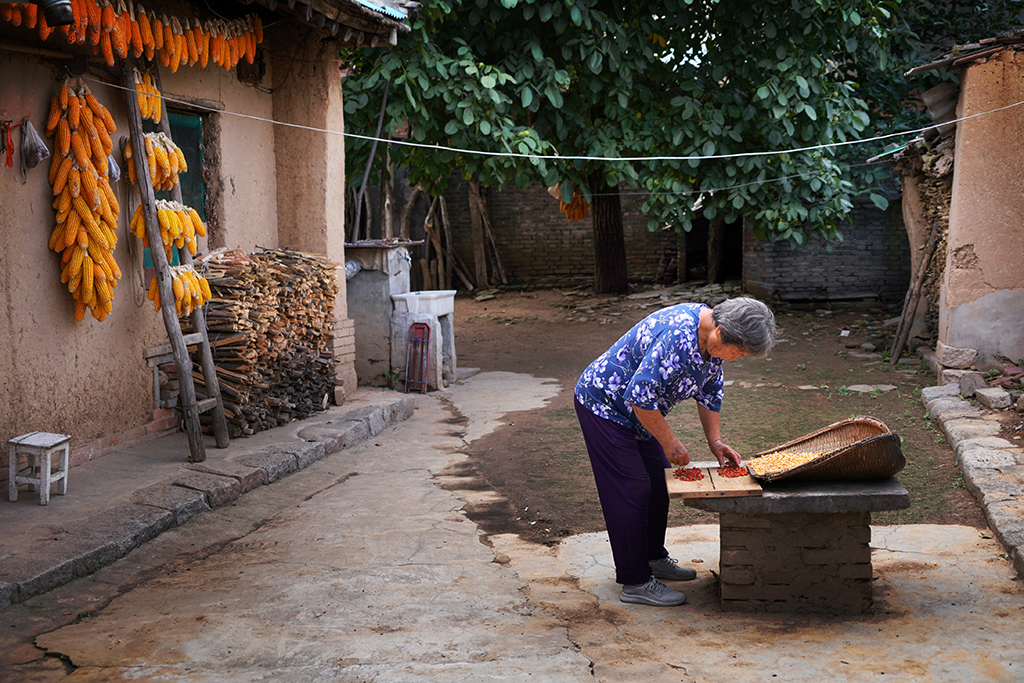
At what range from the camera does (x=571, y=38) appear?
979 cm

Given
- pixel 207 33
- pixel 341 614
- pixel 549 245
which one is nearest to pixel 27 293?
pixel 207 33

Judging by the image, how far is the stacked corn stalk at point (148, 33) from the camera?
5180mm

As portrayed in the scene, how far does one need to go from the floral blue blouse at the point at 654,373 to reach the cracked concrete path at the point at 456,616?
87 cm

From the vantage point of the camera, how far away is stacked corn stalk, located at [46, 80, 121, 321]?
18.2 feet

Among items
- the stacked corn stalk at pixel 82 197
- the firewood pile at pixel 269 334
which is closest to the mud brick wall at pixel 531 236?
the firewood pile at pixel 269 334

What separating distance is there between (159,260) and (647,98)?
21.6 feet

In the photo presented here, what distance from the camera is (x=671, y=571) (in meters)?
3.99

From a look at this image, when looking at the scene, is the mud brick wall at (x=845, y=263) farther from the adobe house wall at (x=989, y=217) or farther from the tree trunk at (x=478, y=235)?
the tree trunk at (x=478, y=235)

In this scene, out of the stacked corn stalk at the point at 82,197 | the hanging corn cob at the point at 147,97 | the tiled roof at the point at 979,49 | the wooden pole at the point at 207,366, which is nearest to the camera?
the stacked corn stalk at the point at 82,197

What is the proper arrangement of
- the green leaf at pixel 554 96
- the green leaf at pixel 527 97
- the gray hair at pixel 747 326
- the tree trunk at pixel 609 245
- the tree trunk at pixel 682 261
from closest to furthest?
1. the gray hair at pixel 747 326
2. the green leaf at pixel 527 97
3. the green leaf at pixel 554 96
4. the tree trunk at pixel 609 245
5. the tree trunk at pixel 682 261

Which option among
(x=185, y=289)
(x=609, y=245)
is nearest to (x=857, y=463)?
(x=185, y=289)

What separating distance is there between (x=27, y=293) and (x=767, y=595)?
471 cm

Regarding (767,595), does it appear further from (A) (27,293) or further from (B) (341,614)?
(A) (27,293)

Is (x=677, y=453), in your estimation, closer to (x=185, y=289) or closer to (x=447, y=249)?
(x=185, y=289)
